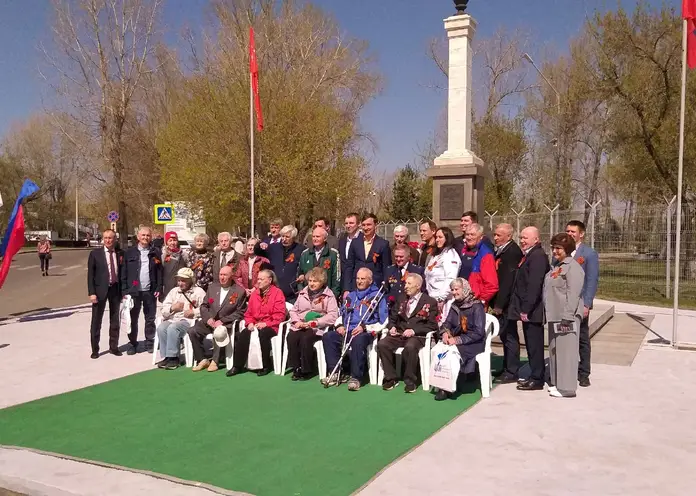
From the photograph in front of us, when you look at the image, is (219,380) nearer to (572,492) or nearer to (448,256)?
(448,256)

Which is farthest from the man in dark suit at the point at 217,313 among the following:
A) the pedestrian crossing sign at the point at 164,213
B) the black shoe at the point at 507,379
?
the pedestrian crossing sign at the point at 164,213

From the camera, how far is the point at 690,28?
29.7 ft

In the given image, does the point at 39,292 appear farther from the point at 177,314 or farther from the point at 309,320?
the point at 309,320

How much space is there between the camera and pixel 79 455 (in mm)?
4766

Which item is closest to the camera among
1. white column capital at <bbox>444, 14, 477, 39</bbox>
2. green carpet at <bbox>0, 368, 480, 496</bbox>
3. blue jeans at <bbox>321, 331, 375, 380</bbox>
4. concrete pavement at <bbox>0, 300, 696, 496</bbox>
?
concrete pavement at <bbox>0, 300, 696, 496</bbox>

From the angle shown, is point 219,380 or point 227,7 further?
point 227,7

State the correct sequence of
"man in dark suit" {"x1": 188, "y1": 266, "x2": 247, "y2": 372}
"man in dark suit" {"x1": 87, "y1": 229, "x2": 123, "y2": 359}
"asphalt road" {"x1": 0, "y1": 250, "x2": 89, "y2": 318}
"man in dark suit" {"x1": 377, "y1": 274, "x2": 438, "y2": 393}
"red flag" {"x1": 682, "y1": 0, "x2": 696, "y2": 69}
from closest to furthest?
"man in dark suit" {"x1": 377, "y1": 274, "x2": 438, "y2": 393}
"man in dark suit" {"x1": 188, "y1": 266, "x2": 247, "y2": 372}
"man in dark suit" {"x1": 87, "y1": 229, "x2": 123, "y2": 359}
"red flag" {"x1": 682, "y1": 0, "x2": 696, "y2": 69}
"asphalt road" {"x1": 0, "y1": 250, "x2": 89, "y2": 318}

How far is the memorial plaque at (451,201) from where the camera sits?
11.0 m

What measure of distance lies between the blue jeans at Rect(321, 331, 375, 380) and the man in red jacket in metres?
1.28

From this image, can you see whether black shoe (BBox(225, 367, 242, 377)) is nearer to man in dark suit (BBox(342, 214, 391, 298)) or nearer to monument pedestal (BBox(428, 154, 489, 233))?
man in dark suit (BBox(342, 214, 391, 298))

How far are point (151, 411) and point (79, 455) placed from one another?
1.16m

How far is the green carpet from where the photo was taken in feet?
14.5

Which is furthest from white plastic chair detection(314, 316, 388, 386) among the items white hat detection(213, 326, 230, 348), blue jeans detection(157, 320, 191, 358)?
blue jeans detection(157, 320, 191, 358)

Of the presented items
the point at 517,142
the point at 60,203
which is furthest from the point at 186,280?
the point at 60,203
